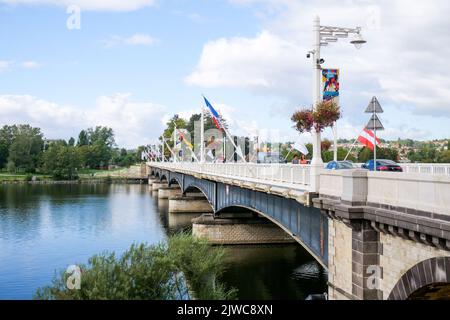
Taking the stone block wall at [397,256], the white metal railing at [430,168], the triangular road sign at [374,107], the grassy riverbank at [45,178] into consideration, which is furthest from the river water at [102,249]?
the grassy riverbank at [45,178]

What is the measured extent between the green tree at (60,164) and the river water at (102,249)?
79.7 m

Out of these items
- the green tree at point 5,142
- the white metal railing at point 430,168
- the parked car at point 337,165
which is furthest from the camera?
the green tree at point 5,142

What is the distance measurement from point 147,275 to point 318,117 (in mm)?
8715

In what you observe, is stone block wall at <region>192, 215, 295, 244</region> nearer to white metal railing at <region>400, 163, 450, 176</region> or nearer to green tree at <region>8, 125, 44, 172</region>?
white metal railing at <region>400, 163, 450, 176</region>

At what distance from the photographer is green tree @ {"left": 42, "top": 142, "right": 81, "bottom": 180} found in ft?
491

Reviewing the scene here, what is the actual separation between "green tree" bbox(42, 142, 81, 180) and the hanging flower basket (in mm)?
139080

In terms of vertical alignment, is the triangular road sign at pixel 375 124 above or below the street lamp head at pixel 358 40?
below

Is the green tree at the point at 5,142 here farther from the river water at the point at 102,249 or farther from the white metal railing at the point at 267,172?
the white metal railing at the point at 267,172

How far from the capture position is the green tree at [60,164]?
14962cm

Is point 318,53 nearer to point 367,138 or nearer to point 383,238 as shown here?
point 383,238

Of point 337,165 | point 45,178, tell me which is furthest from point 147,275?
point 45,178

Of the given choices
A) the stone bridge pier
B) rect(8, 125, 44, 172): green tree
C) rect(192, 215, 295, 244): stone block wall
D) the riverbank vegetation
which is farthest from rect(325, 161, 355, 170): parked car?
rect(8, 125, 44, 172): green tree
